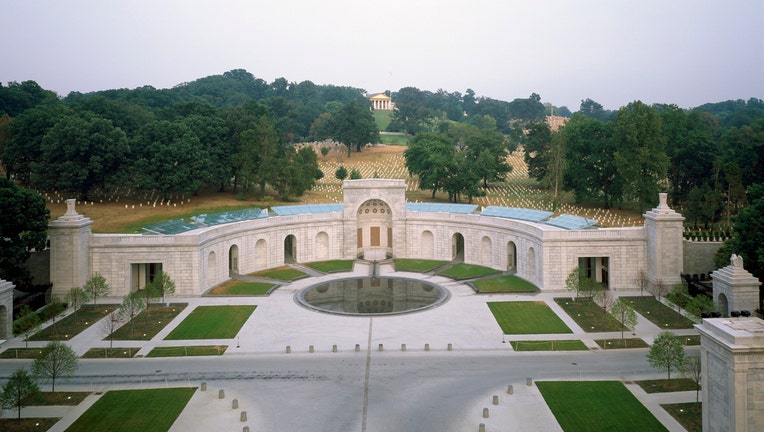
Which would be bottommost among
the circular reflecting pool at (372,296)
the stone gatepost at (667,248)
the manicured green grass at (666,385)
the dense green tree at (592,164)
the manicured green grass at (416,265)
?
the manicured green grass at (666,385)

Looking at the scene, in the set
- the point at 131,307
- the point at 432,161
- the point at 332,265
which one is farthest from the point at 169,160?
the point at 131,307

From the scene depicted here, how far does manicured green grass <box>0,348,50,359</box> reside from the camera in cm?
3675

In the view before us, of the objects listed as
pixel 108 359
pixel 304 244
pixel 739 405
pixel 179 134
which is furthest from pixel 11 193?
pixel 739 405

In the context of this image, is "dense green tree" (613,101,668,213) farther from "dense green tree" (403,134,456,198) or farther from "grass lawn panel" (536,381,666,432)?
"grass lawn panel" (536,381,666,432)

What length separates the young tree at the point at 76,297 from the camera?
1799 inches

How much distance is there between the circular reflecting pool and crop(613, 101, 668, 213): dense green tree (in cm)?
3688

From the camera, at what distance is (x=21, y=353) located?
37.3 meters

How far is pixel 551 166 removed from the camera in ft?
286

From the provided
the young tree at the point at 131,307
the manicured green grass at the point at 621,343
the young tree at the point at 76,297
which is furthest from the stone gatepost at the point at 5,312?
the manicured green grass at the point at 621,343

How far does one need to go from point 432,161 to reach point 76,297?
193 ft

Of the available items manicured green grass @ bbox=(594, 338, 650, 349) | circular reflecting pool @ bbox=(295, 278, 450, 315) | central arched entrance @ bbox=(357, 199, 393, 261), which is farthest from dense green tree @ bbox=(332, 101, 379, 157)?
manicured green grass @ bbox=(594, 338, 650, 349)

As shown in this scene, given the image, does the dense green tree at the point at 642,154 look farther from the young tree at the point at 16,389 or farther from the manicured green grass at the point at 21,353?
the young tree at the point at 16,389

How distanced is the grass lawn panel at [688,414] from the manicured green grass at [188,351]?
2529 cm

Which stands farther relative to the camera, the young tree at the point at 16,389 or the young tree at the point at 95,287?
the young tree at the point at 95,287
